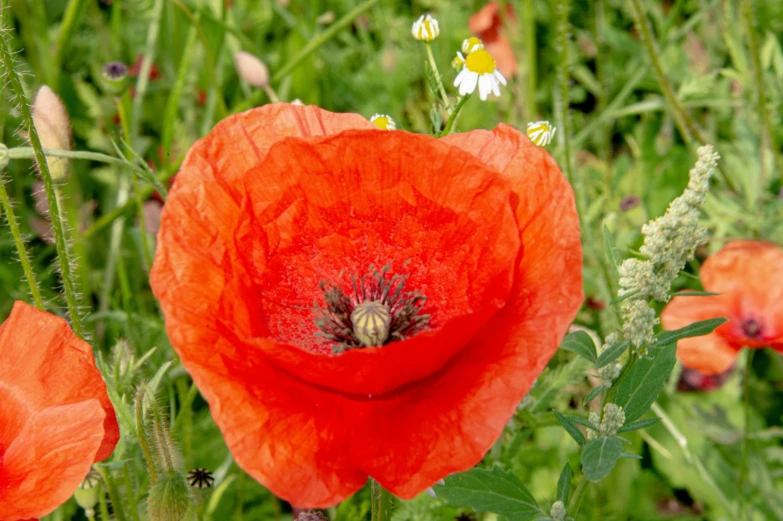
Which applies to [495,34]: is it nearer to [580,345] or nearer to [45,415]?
[580,345]

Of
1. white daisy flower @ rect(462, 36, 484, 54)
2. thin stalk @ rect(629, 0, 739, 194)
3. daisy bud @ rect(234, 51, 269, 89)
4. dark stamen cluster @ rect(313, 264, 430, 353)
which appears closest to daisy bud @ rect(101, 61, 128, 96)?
daisy bud @ rect(234, 51, 269, 89)

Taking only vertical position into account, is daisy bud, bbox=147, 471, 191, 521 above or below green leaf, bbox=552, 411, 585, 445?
below

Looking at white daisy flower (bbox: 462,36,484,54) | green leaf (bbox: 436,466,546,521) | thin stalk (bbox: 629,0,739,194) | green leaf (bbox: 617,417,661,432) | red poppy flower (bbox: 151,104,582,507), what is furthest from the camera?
thin stalk (bbox: 629,0,739,194)

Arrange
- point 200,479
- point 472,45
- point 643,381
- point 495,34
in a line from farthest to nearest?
point 495,34 < point 472,45 < point 200,479 < point 643,381

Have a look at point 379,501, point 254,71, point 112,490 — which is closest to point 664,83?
point 254,71

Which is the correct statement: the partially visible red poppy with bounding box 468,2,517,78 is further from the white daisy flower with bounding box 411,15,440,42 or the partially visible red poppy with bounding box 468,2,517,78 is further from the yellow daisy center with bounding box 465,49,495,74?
the yellow daisy center with bounding box 465,49,495,74

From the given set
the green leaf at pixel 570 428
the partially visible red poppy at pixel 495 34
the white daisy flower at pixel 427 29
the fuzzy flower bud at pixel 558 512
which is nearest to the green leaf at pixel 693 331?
the green leaf at pixel 570 428

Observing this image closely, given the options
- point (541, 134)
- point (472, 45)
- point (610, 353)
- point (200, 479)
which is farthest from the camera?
point (472, 45)
